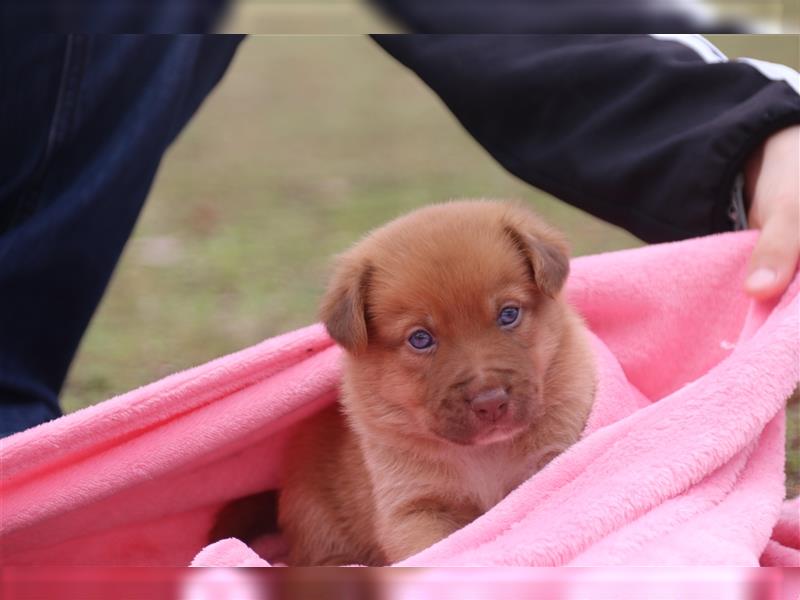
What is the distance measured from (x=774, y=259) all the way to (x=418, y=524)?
0.81 meters

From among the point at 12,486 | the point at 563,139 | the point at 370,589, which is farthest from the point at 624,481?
the point at 12,486

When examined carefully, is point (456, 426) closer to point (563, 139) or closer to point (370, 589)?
point (370, 589)

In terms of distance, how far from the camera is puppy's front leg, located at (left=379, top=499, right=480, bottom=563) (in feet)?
5.52

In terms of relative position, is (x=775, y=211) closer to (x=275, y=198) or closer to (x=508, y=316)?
(x=508, y=316)

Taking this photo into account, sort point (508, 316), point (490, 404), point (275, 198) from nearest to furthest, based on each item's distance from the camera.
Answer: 1. point (490, 404)
2. point (508, 316)
3. point (275, 198)

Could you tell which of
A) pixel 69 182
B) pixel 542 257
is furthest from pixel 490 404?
pixel 69 182

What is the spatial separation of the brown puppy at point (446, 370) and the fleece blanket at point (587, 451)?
105mm

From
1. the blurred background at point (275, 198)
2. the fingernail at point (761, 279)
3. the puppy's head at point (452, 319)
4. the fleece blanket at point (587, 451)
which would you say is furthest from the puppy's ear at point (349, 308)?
the fingernail at point (761, 279)

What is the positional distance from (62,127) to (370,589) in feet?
5.18

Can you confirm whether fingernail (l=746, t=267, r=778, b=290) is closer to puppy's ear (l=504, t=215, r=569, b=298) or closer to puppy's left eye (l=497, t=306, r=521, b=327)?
puppy's ear (l=504, t=215, r=569, b=298)

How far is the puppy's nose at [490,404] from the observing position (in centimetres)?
151

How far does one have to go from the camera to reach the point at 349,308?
168 centimetres

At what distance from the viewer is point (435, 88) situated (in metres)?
2.09

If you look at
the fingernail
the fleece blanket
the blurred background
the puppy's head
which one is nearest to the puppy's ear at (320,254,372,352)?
the puppy's head
